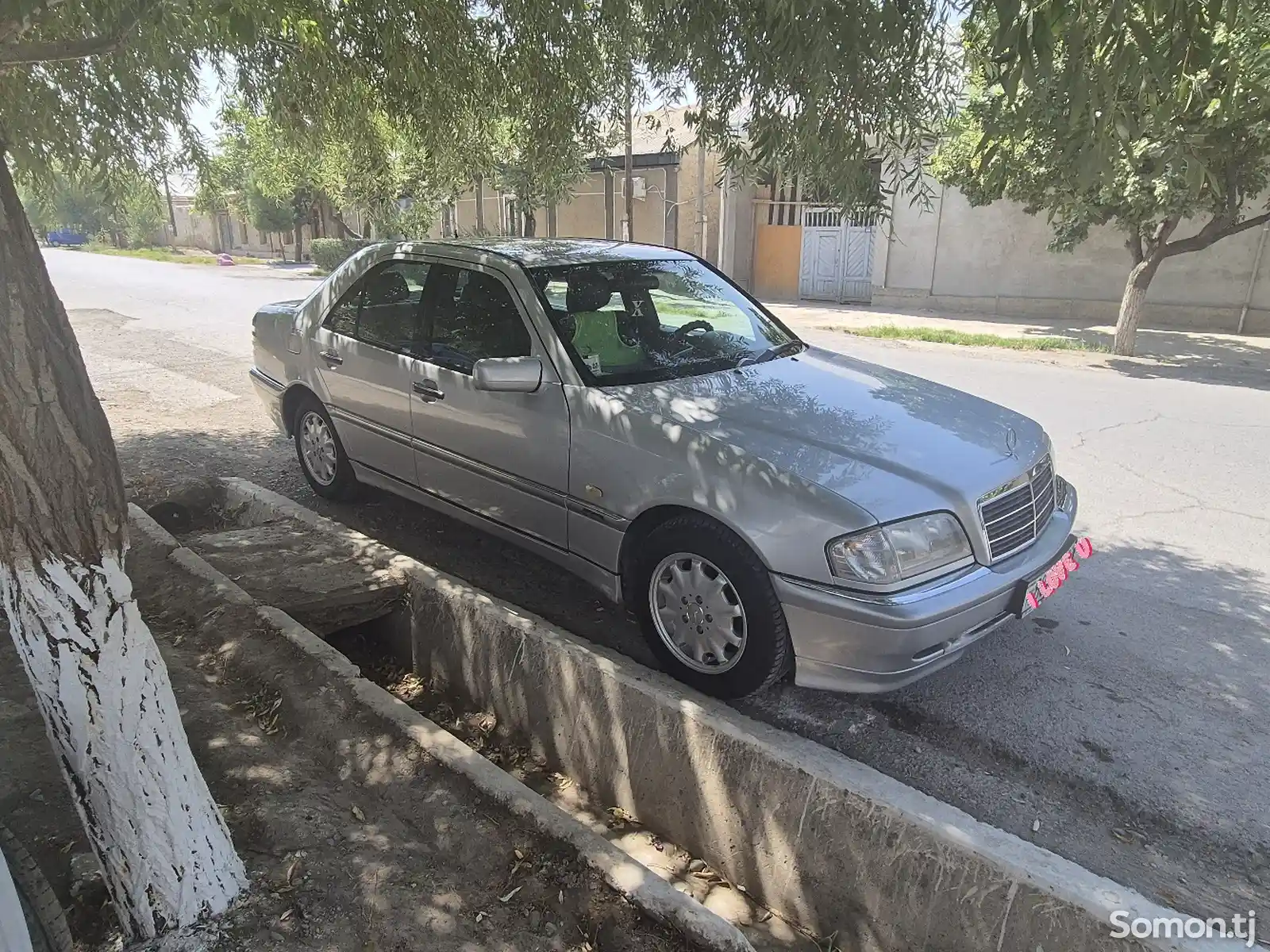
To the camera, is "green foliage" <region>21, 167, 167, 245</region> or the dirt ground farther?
"green foliage" <region>21, 167, 167, 245</region>

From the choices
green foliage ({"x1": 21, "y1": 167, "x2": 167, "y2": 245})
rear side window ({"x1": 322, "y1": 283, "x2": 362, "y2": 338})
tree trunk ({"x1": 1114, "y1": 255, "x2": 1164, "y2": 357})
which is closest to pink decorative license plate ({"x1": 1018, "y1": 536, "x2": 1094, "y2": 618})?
rear side window ({"x1": 322, "y1": 283, "x2": 362, "y2": 338})

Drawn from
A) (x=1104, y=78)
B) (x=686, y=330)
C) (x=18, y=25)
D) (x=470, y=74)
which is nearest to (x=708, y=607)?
(x=686, y=330)

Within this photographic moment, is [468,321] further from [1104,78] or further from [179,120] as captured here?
[179,120]

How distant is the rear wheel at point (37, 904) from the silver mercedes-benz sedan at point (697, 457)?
6.95 ft

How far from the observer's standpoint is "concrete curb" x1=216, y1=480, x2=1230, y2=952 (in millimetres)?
2141

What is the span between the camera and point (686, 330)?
4.29 meters

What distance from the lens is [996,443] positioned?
345cm

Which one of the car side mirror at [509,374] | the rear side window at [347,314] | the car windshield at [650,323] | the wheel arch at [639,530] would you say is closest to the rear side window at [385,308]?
the rear side window at [347,314]

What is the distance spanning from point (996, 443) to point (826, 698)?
1.28m

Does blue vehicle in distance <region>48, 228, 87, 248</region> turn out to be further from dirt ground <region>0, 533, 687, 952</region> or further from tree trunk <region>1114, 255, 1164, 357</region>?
dirt ground <region>0, 533, 687, 952</region>

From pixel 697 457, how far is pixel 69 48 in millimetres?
2659

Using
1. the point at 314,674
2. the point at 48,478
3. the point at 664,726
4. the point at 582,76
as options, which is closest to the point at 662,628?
the point at 664,726

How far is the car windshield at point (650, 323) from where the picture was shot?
12.8 feet

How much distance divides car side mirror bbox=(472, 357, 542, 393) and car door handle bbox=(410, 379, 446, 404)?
658 mm
